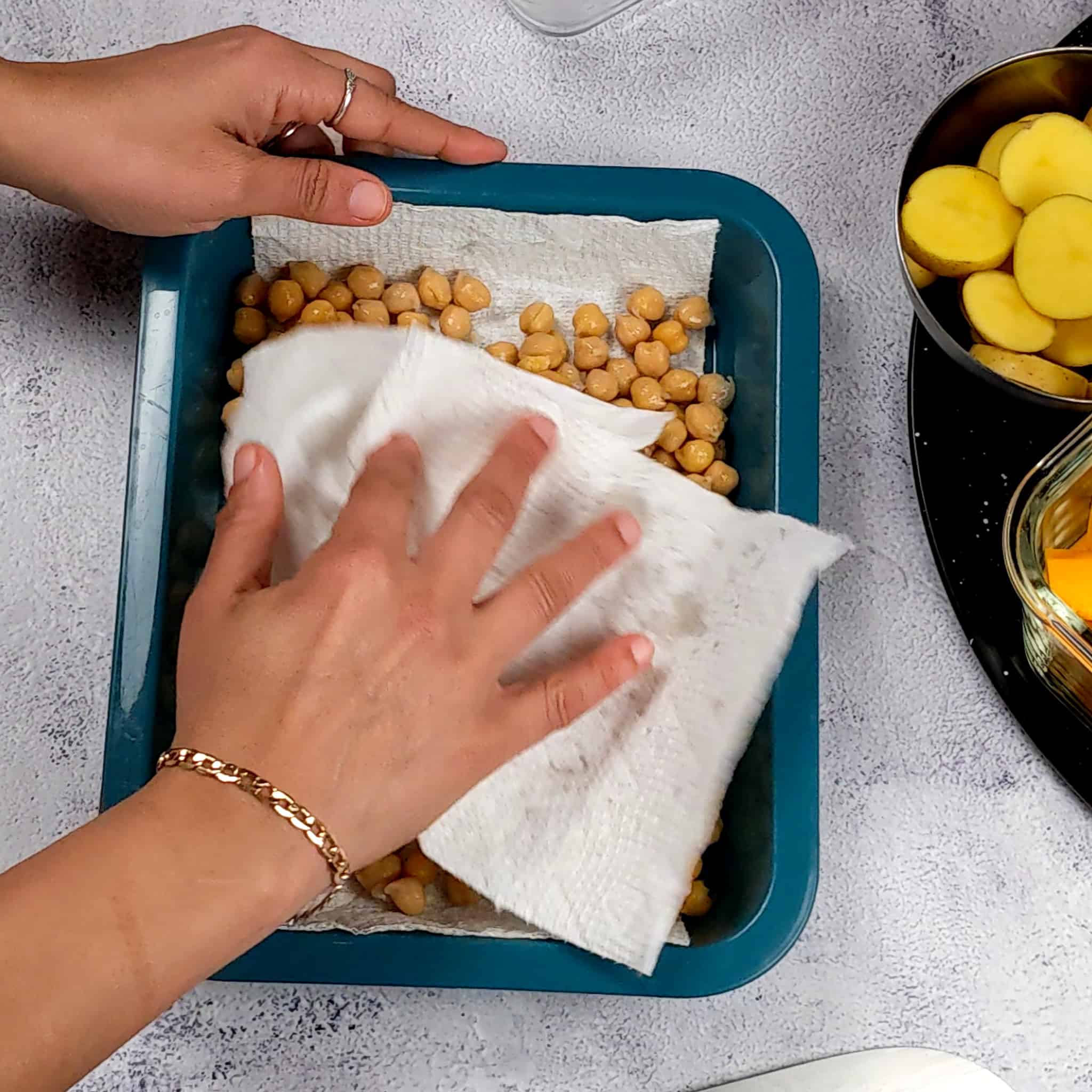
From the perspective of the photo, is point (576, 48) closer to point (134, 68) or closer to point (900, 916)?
point (134, 68)

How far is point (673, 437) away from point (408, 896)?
0.29 m

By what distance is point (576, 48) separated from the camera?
0.74 metres

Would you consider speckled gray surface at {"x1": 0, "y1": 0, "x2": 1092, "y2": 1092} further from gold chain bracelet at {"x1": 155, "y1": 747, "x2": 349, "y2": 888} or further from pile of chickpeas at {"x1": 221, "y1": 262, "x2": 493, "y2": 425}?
gold chain bracelet at {"x1": 155, "y1": 747, "x2": 349, "y2": 888}

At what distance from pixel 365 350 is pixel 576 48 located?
31 centimetres

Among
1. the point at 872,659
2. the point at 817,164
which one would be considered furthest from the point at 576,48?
the point at 872,659

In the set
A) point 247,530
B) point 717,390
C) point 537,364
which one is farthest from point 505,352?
point 247,530

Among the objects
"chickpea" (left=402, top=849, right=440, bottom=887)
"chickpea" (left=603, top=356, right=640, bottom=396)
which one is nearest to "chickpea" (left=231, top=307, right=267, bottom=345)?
"chickpea" (left=603, top=356, right=640, bottom=396)

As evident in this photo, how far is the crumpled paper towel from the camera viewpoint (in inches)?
21.5

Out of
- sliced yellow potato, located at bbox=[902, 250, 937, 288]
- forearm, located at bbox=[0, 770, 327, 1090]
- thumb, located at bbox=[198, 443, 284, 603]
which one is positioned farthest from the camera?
sliced yellow potato, located at bbox=[902, 250, 937, 288]

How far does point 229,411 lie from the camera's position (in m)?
0.64

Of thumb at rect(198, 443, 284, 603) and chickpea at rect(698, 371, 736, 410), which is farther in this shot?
chickpea at rect(698, 371, 736, 410)

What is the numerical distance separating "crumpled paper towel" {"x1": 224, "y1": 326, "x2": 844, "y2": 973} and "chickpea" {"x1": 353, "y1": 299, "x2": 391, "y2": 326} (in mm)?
104

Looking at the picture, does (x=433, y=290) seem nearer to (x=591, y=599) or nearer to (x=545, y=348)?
(x=545, y=348)

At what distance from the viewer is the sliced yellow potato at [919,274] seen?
591 millimetres
